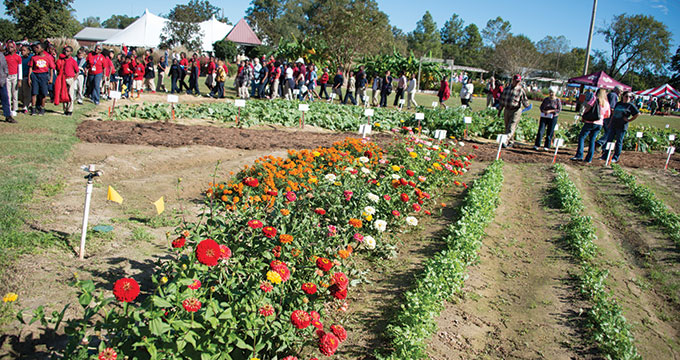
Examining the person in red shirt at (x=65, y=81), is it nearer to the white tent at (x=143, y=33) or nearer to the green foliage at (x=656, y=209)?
the green foliage at (x=656, y=209)

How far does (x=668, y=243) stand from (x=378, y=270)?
13.8 ft

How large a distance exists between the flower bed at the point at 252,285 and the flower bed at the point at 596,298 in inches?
76.1

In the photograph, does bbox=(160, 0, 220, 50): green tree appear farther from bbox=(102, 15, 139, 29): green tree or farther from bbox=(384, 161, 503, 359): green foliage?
bbox=(102, 15, 139, 29): green tree

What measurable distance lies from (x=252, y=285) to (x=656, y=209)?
684cm

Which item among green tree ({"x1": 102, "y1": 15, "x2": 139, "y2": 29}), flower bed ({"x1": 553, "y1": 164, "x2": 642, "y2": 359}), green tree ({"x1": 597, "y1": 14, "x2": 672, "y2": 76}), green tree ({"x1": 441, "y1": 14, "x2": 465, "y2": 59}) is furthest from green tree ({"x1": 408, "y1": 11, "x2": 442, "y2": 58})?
flower bed ({"x1": 553, "y1": 164, "x2": 642, "y2": 359})

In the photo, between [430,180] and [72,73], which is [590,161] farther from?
[72,73]

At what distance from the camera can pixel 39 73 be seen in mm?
9883

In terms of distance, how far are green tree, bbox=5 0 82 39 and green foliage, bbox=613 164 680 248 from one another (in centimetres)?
5294

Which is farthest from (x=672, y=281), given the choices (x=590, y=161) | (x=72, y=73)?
(x=72, y=73)

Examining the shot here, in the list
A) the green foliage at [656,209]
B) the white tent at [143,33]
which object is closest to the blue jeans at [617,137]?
the green foliage at [656,209]

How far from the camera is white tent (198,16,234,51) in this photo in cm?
4162

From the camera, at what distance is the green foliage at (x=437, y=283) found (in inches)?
123

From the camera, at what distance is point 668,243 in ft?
19.1

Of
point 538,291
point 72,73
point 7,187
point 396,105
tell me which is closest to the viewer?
point 538,291
